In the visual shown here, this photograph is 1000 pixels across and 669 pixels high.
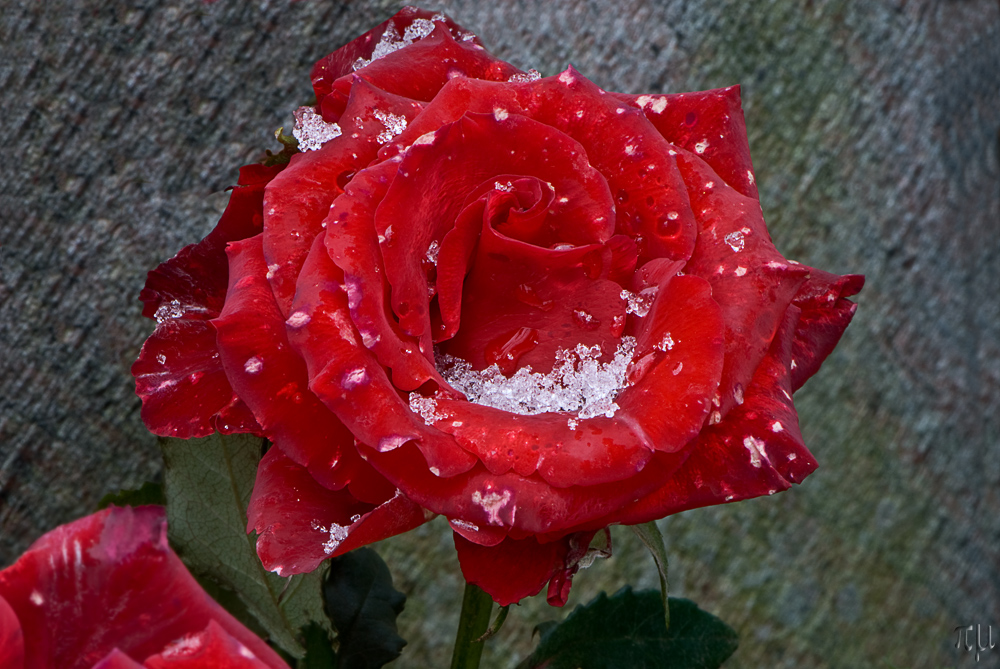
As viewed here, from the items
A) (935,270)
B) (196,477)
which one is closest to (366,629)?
(196,477)

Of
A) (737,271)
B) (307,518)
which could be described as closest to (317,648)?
(307,518)

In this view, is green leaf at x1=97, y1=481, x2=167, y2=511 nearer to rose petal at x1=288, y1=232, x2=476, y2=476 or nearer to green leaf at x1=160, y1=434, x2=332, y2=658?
green leaf at x1=160, y1=434, x2=332, y2=658

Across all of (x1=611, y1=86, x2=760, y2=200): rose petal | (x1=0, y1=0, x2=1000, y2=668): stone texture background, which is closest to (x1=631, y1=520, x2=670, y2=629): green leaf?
(x1=611, y1=86, x2=760, y2=200): rose petal

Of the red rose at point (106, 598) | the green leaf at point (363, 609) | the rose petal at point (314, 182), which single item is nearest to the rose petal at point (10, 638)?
the red rose at point (106, 598)

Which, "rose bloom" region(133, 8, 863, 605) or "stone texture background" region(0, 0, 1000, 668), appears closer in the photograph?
"rose bloom" region(133, 8, 863, 605)

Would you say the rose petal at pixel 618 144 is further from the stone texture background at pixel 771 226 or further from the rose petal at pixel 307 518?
the stone texture background at pixel 771 226

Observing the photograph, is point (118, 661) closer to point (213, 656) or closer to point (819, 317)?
point (213, 656)

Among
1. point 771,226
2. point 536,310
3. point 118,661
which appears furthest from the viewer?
point 771,226
